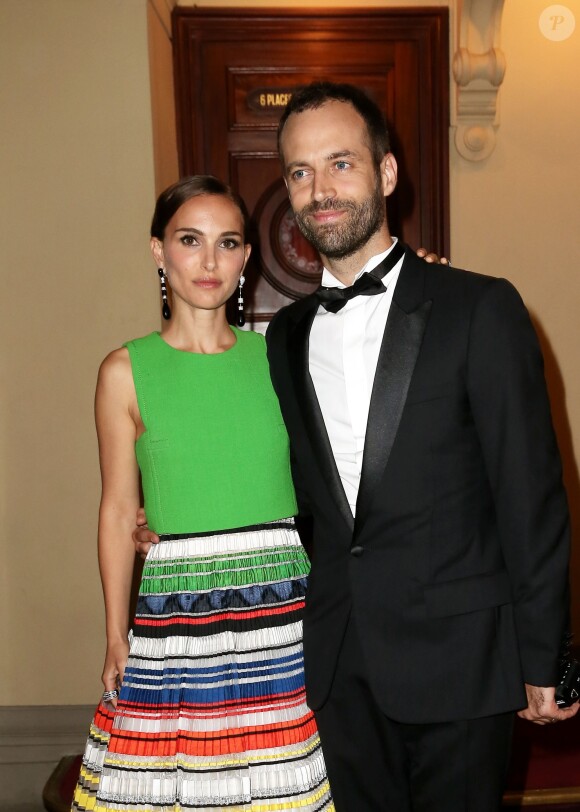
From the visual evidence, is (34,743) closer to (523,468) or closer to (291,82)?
(523,468)

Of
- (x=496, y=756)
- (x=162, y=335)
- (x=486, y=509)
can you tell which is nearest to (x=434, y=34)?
(x=162, y=335)

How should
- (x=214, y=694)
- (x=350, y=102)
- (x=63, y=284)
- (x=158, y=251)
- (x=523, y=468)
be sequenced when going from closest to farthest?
(x=523, y=468)
(x=214, y=694)
(x=350, y=102)
(x=158, y=251)
(x=63, y=284)

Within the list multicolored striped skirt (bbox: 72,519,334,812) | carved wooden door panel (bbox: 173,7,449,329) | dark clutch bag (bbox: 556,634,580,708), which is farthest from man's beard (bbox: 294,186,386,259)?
carved wooden door panel (bbox: 173,7,449,329)

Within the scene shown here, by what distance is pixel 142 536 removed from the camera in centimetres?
181

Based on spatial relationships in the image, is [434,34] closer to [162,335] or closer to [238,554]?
[162,335]

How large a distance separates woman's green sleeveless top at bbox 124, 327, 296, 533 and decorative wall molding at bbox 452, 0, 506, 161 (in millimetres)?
2049

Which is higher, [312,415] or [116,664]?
[312,415]

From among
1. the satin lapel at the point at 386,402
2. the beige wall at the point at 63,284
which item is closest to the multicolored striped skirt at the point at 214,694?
the satin lapel at the point at 386,402

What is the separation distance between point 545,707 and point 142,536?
824 mm

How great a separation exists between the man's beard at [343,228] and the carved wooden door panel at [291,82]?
190cm

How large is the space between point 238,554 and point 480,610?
479mm

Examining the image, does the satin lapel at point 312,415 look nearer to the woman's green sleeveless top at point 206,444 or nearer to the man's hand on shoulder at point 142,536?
the woman's green sleeveless top at point 206,444

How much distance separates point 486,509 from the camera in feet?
5.24

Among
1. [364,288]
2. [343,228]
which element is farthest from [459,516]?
[343,228]
